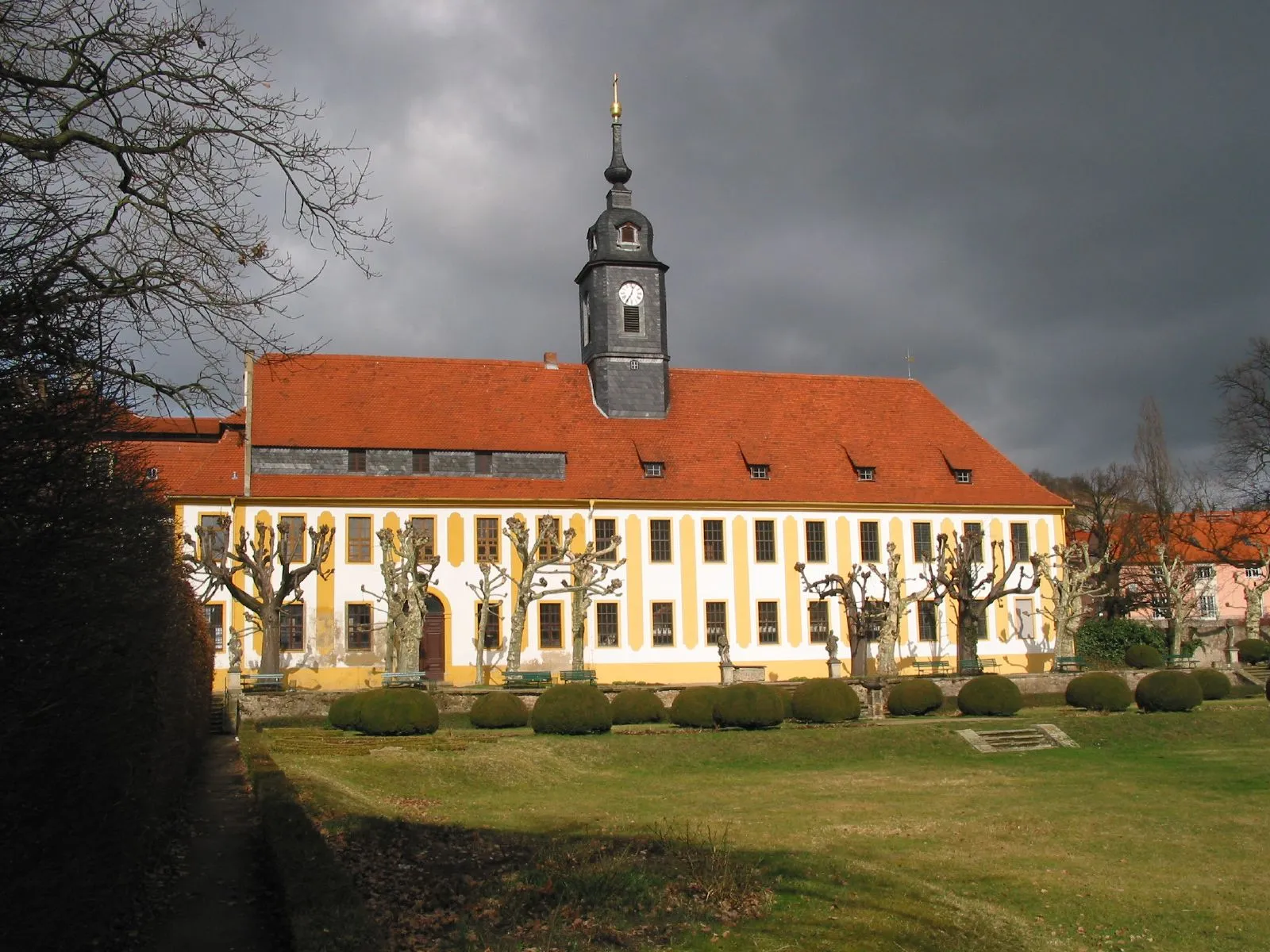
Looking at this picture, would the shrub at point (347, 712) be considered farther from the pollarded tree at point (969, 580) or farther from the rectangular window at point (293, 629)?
the pollarded tree at point (969, 580)

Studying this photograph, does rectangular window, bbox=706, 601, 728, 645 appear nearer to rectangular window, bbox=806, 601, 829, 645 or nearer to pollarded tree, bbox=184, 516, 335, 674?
rectangular window, bbox=806, 601, 829, 645

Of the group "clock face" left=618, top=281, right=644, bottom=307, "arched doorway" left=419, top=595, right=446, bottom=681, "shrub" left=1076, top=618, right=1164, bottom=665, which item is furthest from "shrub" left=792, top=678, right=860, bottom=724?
"shrub" left=1076, top=618, right=1164, bottom=665

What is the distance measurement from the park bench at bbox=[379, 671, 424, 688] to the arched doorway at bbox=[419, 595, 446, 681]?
633cm

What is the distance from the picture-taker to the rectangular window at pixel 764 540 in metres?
42.2

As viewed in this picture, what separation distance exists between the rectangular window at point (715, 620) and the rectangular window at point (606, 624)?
3.30 meters

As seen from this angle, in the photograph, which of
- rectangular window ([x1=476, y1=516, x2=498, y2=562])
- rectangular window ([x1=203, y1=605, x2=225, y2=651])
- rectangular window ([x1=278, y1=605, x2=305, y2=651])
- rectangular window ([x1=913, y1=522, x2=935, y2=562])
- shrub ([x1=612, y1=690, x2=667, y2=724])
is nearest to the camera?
shrub ([x1=612, y1=690, x2=667, y2=724])

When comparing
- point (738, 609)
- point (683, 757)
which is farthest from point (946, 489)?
point (683, 757)

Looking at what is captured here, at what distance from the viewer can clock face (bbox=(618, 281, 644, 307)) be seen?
45125 millimetres

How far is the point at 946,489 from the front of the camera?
44562 mm

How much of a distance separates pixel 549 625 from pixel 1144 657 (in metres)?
20.7

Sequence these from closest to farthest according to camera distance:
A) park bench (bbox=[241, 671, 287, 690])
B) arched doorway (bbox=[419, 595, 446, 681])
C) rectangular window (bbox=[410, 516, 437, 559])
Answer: park bench (bbox=[241, 671, 287, 690])
rectangular window (bbox=[410, 516, 437, 559])
arched doorway (bbox=[419, 595, 446, 681])

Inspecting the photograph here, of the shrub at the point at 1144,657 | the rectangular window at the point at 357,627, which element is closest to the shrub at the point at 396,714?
the rectangular window at the point at 357,627

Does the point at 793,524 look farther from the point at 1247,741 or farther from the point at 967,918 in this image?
the point at 967,918

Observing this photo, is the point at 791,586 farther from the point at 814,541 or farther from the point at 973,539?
the point at 973,539
